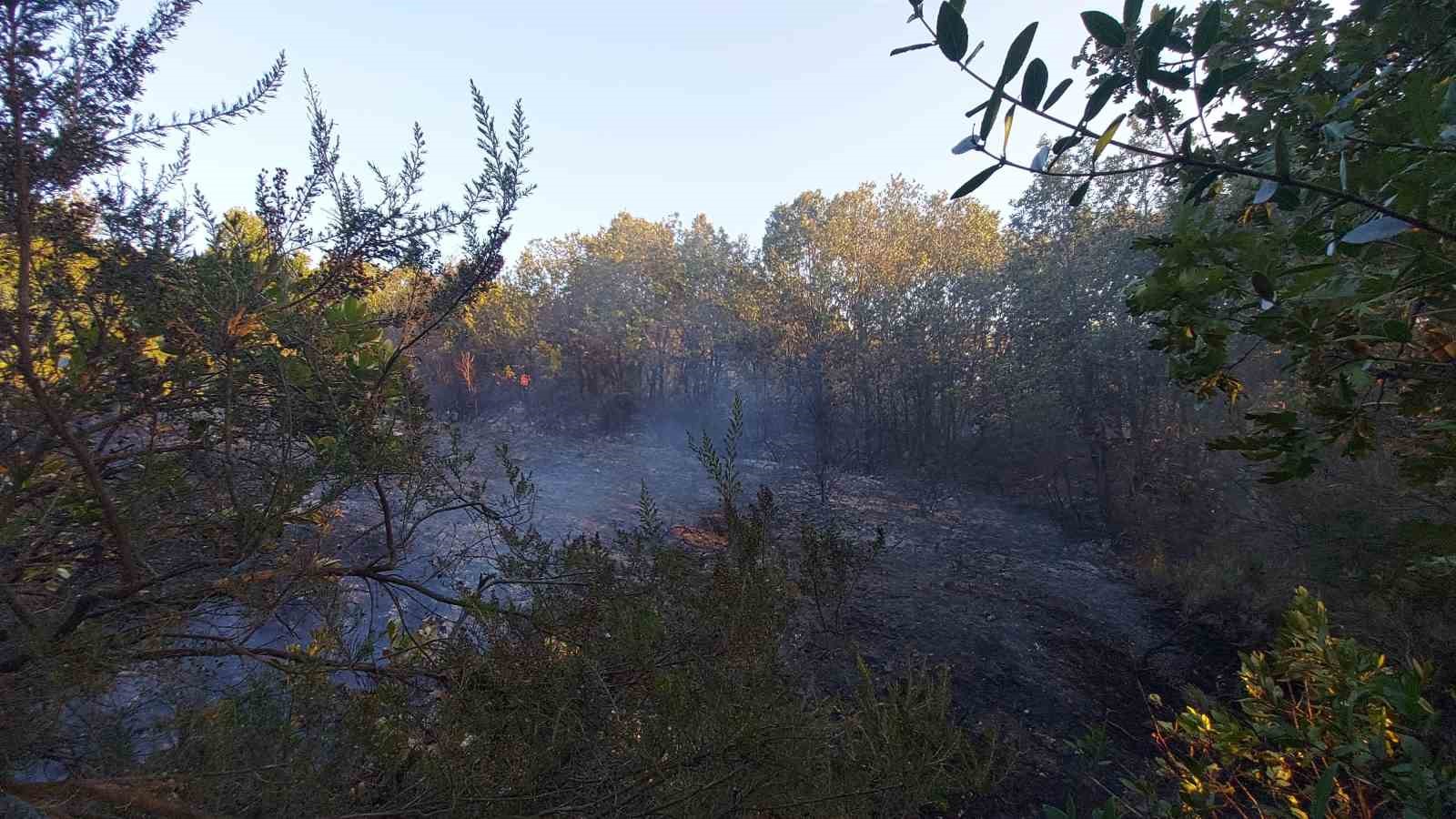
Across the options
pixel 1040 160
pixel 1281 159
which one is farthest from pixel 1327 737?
pixel 1040 160

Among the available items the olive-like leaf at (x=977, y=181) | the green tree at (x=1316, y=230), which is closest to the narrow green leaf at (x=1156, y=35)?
the green tree at (x=1316, y=230)

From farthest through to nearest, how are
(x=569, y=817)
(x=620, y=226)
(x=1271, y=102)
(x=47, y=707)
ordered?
1. (x=620, y=226)
2. (x=1271, y=102)
3. (x=569, y=817)
4. (x=47, y=707)

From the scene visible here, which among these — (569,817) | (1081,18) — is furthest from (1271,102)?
(569,817)

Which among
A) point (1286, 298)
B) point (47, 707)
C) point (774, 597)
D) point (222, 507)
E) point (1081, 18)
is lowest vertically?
point (47, 707)

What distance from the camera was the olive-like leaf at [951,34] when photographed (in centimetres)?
92

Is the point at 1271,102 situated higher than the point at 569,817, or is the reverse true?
the point at 1271,102

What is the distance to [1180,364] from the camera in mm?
1277

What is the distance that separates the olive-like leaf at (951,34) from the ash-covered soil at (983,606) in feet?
10.9

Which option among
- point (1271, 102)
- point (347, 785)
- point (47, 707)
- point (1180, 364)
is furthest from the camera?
point (1271, 102)

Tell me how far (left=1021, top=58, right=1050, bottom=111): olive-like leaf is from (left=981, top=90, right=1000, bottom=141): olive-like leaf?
0.04 m

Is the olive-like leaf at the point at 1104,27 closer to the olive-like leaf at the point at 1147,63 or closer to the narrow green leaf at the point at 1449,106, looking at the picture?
the olive-like leaf at the point at 1147,63

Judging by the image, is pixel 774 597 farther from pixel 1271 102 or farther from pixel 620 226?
pixel 620 226

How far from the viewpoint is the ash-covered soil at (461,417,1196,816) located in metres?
4.69

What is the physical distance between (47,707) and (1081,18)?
9.18 ft
